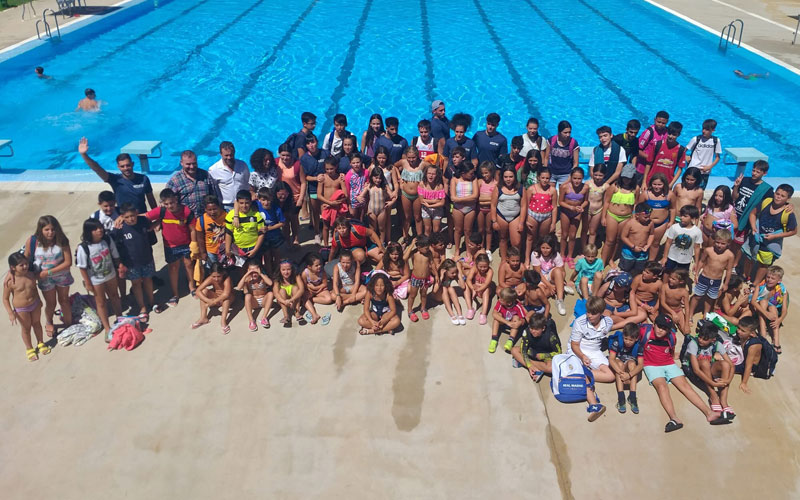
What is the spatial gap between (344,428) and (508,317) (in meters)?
2.07

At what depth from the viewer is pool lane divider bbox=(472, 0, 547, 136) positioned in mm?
13008

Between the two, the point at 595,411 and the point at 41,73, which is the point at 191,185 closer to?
the point at 595,411

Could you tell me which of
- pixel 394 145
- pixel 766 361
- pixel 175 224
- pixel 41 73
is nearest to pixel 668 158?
pixel 766 361

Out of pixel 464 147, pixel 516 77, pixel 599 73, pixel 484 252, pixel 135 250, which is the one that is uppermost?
pixel 464 147

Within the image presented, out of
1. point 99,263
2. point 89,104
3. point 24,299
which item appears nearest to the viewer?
point 24,299

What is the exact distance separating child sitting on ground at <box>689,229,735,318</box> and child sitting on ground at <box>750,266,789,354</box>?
1.10ft

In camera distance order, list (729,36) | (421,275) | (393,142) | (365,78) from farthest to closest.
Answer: (729,36)
(365,78)
(393,142)
(421,275)

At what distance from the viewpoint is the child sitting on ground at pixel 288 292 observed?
19.9 feet

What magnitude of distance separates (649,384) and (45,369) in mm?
5870

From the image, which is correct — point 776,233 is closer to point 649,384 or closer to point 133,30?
point 649,384

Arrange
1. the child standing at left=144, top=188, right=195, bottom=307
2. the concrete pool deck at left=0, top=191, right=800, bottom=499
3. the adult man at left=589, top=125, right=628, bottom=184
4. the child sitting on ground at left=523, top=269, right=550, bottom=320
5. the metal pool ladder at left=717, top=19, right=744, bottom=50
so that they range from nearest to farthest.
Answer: the concrete pool deck at left=0, top=191, right=800, bottom=499 → the child sitting on ground at left=523, top=269, right=550, bottom=320 → the child standing at left=144, top=188, right=195, bottom=307 → the adult man at left=589, top=125, right=628, bottom=184 → the metal pool ladder at left=717, top=19, right=744, bottom=50

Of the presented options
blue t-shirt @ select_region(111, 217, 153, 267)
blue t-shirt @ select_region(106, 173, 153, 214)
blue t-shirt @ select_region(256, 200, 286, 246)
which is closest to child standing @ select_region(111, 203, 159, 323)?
blue t-shirt @ select_region(111, 217, 153, 267)

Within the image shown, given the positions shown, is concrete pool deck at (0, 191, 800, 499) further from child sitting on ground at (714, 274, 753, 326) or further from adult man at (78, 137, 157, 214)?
adult man at (78, 137, 157, 214)

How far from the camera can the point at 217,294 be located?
6180 millimetres
